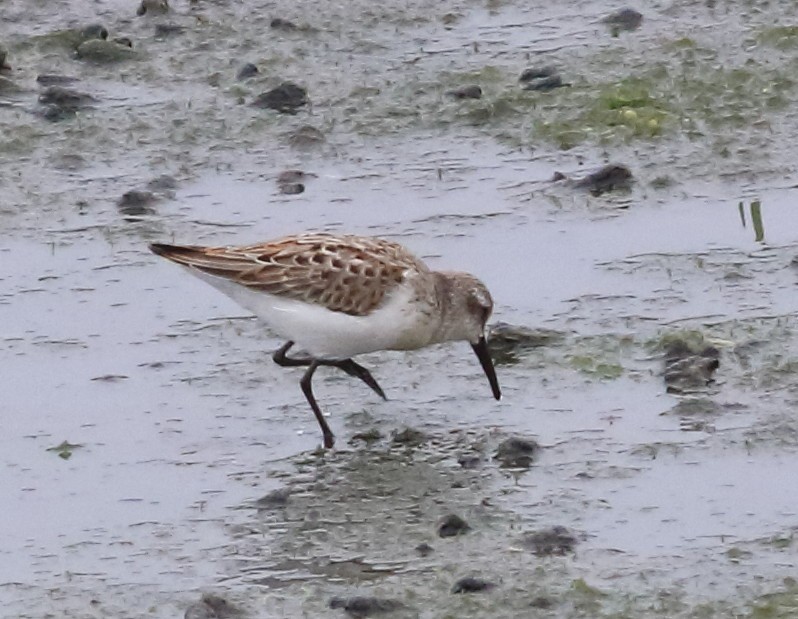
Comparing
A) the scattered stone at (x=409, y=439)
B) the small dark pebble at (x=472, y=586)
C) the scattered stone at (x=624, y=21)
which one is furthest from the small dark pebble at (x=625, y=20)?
the small dark pebble at (x=472, y=586)

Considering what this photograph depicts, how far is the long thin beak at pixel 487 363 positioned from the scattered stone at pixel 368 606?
1.76m

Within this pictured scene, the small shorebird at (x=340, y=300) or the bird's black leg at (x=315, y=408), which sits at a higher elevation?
the small shorebird at (x=340, y=300)

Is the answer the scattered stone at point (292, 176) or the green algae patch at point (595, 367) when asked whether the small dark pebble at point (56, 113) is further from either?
the green algae patch at point (595, 367)

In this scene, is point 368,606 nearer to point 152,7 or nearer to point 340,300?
point 340,300

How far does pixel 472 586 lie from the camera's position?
690 centimetres

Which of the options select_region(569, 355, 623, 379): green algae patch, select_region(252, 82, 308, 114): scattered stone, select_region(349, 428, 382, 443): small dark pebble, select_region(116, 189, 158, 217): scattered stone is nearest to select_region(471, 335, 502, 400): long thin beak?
select_region(569, 355, 623, 379): green algae patch

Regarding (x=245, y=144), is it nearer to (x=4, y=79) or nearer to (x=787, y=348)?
(x=4, y=79)

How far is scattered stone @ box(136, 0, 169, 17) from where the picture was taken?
40.9ft

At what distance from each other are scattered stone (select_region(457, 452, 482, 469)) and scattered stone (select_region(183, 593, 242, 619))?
142 cm

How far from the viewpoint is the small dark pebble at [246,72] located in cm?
1174

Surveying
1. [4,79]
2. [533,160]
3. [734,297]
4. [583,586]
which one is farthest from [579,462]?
[4,79]

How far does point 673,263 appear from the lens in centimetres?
954

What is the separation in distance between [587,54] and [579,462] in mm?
4430

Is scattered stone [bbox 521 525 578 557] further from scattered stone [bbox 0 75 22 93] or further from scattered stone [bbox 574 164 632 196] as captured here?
scattered stone [bbox 0 75 22 93]
